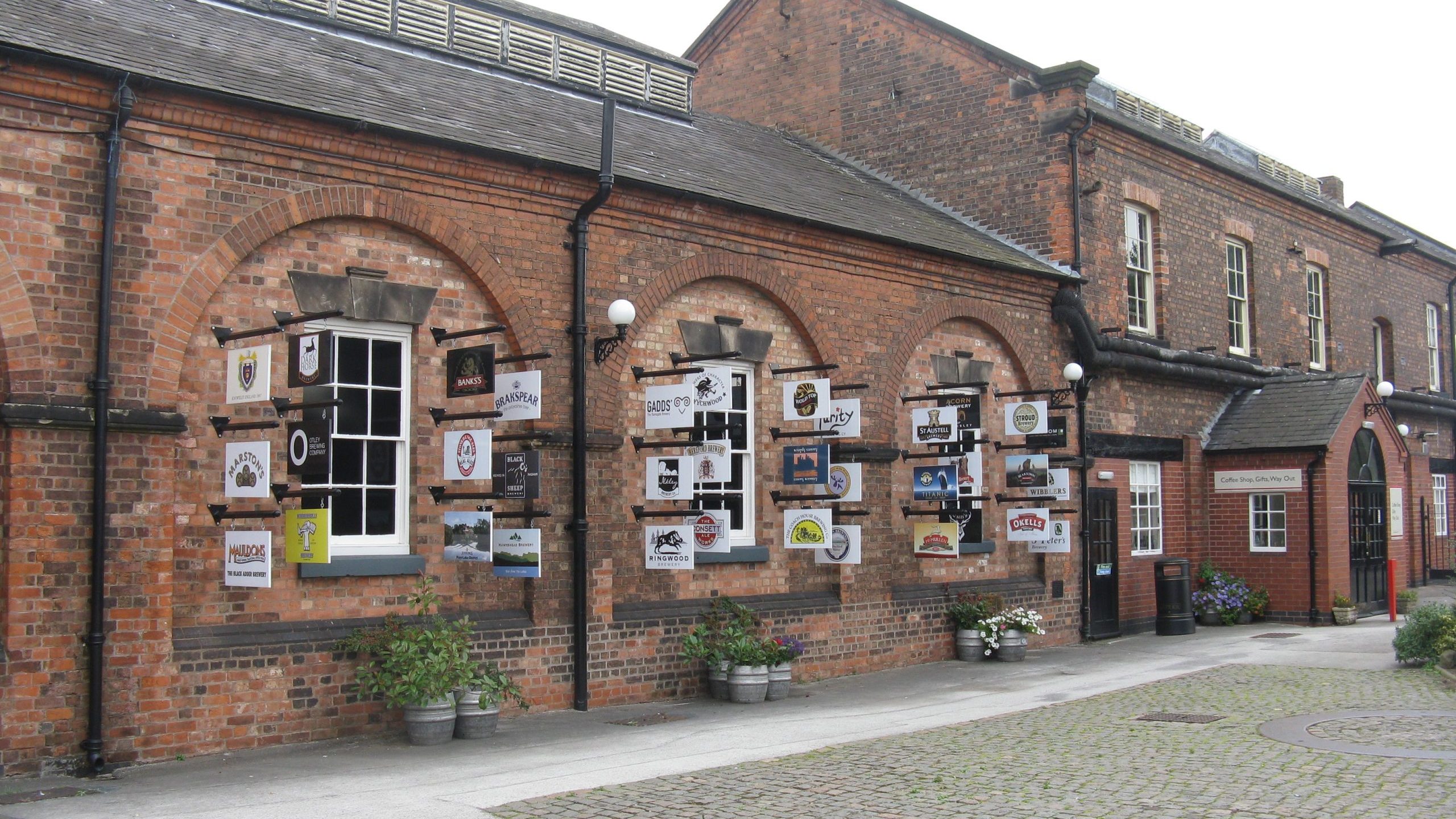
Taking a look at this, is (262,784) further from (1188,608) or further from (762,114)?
(762,114)

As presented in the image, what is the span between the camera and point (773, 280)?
591 inches

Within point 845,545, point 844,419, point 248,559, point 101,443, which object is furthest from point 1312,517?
point 101,443

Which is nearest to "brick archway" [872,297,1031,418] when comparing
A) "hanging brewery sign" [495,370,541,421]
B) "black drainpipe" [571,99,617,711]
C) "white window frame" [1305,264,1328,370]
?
"black drainpipe" [571,99,617,711]

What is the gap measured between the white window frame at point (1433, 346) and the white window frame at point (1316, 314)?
586 cm

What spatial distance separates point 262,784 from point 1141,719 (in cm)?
738

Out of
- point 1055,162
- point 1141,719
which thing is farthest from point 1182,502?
point 1141,719

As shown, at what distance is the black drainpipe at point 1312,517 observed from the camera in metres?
20.7

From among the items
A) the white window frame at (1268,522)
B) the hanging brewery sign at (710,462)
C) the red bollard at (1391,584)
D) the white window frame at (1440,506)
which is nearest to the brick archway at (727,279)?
the hanging brewery sign at (710,462)

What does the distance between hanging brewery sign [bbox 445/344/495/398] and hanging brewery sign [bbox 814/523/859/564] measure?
4.98 metres

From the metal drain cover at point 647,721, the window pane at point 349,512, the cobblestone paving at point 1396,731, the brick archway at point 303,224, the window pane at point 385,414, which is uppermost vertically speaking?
the brick archway at point 303,224

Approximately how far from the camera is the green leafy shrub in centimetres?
1462

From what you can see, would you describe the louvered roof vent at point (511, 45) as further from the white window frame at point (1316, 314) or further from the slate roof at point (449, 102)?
the white window frame at point (1316, 314)

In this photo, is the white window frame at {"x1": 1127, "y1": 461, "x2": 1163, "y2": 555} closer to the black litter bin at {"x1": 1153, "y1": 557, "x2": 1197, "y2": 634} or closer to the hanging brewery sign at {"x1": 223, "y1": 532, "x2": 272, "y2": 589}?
the black litter bin at {"x1": 1153, "y1": 557, "x2": 1197, "y2": 634}

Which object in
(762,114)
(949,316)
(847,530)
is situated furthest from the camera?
(762,114)
